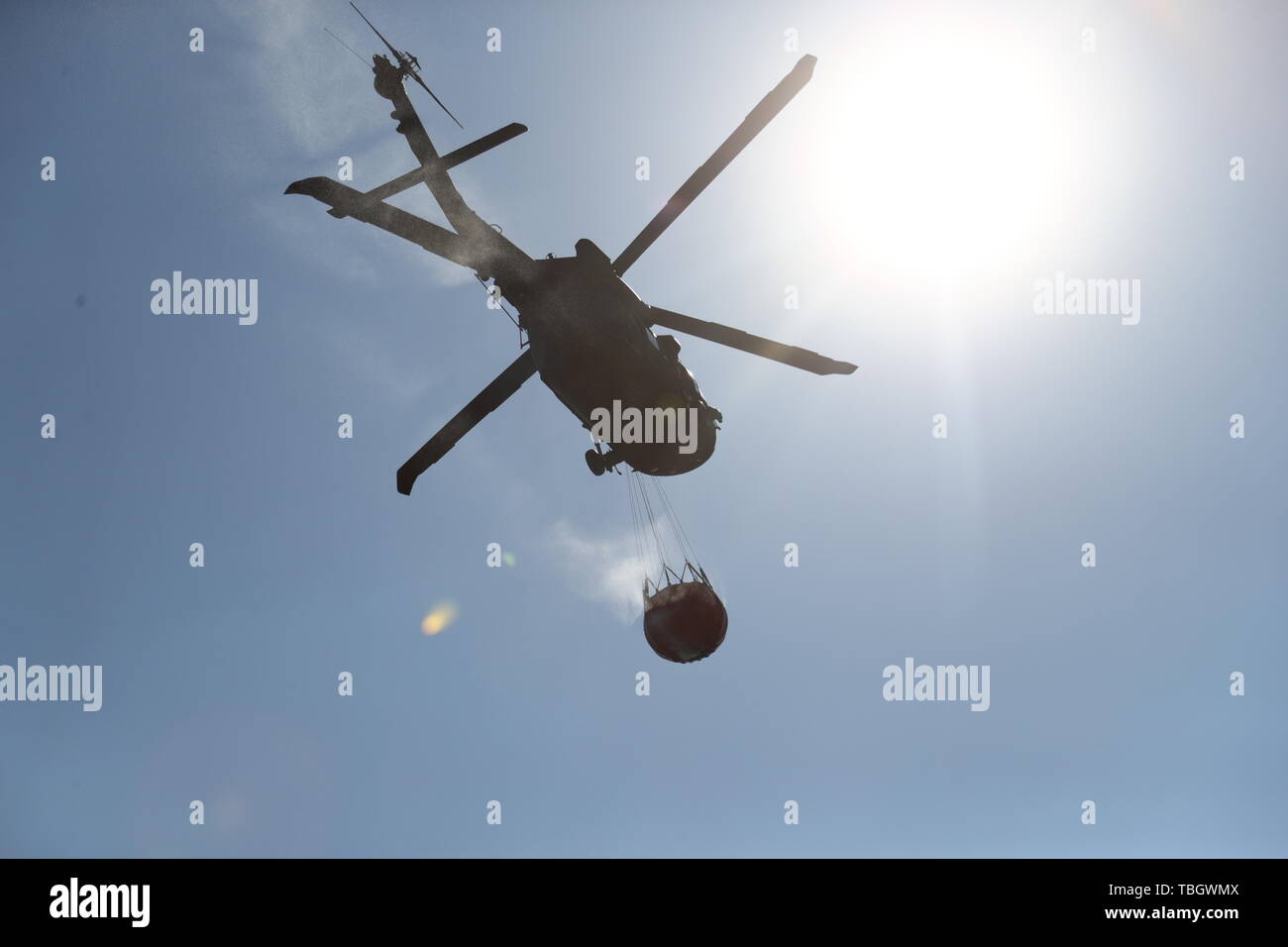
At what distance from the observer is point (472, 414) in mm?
16266

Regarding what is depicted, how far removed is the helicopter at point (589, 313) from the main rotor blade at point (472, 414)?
28 mm

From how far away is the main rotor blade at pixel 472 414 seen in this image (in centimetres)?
1614

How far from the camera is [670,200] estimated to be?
15133 millimetres

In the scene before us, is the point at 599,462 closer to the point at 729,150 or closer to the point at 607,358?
the point at 607,358

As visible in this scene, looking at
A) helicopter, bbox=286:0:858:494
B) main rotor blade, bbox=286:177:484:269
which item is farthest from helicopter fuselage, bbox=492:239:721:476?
main rotor blade, bbox=286:177:484:269

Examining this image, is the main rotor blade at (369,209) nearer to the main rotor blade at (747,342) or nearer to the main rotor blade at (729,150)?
the main rotor blade at (729,150)

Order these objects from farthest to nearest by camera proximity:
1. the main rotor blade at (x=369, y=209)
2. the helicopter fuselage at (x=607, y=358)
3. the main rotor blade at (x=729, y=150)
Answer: the helicopter fuselage at (x=607, y=358), the main rotor blade at (x=729, y=150), the main rotor blade at (x=369, y=209)

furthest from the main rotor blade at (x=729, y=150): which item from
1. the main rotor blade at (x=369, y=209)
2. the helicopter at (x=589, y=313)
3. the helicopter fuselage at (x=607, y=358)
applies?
the main rotor blade at (x=369, y=209)
